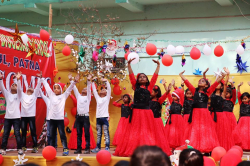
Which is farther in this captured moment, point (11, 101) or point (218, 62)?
point (218, 62)

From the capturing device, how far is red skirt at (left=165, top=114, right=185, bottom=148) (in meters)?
7.98

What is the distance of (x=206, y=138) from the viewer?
641 centimetres

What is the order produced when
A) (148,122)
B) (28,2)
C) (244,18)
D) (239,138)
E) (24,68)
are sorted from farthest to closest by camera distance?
1. (28,2)
2. (244,18)
3. (24,68)
4. (239,138)
5. (148,122)

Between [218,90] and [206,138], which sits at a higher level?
[218,90]

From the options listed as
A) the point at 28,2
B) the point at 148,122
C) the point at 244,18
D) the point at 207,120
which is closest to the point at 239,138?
the point at 207,120

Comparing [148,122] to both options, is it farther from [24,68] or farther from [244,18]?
[244,18]

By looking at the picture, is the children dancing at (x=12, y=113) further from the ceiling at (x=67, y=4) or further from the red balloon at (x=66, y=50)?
the ceiling at (x=67, y=4)

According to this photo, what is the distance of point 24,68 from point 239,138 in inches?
207

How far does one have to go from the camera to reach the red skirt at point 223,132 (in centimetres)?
719

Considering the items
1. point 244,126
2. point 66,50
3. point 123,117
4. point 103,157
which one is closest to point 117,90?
point 123,117

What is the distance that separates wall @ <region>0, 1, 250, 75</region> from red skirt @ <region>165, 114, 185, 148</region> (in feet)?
10.0

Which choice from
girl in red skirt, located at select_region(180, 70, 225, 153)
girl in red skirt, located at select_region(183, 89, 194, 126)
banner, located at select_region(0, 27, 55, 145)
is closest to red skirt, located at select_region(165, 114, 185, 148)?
girl in red skirt, located at select_region(183, 89, 194, 126)

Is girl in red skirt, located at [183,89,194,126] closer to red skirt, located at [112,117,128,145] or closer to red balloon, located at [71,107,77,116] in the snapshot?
red skirt, located at [112,117,128,145]

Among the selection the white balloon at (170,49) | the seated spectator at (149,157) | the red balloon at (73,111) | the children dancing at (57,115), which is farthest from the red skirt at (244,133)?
the seated spectator at (149,157)
